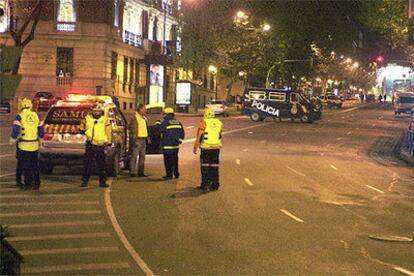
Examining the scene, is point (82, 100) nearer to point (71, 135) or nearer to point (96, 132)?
point (71, 135)

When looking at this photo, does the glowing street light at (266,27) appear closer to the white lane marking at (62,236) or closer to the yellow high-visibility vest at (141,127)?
the yellow high-visibility vest at (141,127)

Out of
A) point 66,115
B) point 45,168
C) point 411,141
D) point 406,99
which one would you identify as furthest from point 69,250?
point 406,99

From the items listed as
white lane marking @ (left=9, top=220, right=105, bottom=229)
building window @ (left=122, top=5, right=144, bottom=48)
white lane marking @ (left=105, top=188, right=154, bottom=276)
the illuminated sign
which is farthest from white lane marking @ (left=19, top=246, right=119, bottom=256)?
the illuminated sign

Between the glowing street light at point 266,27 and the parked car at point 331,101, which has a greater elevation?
the glowing street light at point 266,27

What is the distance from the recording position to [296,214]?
1256cm

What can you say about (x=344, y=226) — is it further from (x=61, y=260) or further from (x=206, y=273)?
(x=61, y=260)

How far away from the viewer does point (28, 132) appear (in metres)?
14.0

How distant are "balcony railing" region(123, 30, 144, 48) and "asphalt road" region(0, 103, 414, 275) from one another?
38730mm

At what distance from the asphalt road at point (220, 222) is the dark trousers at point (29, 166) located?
0.40 meters

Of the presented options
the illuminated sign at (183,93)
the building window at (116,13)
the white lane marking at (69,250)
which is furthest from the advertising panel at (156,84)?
the white lane marking at (69,250)

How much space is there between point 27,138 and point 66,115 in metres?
2.85

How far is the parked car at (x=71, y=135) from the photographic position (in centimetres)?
1628

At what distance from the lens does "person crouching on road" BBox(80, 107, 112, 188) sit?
49.3 feet

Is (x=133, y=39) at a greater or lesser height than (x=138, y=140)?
greater
